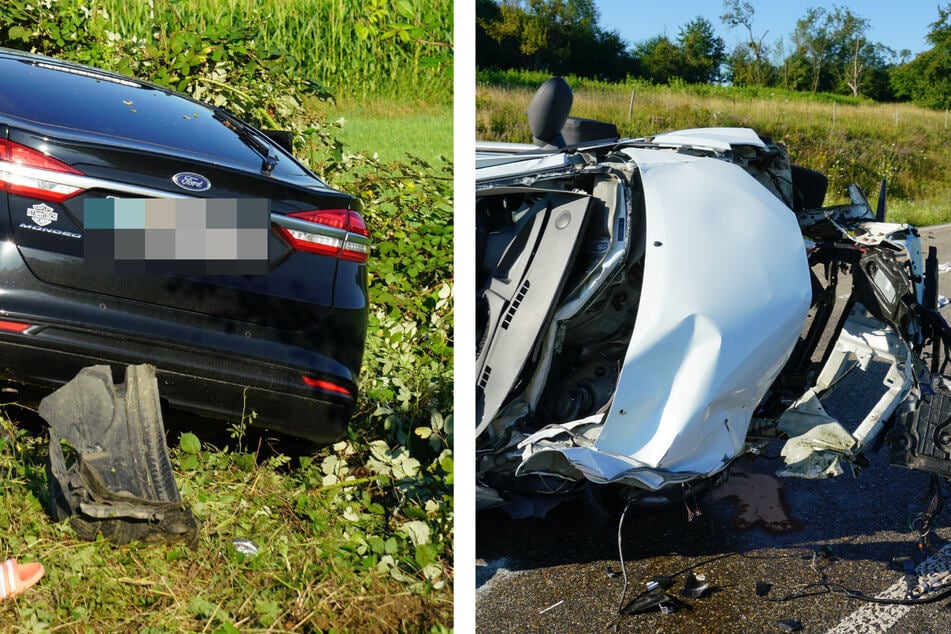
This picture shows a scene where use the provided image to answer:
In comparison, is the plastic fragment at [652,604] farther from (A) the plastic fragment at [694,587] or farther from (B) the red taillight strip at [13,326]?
(B) the red taillight strip at [13,326]

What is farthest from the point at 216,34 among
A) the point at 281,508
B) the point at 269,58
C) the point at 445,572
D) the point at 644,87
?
the point at 644,87

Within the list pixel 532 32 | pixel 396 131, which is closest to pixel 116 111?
pixel 396 131

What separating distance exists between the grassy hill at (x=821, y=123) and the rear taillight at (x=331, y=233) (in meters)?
8.85

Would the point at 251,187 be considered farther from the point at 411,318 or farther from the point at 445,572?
the point at 411,318

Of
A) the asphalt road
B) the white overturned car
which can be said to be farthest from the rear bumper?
the asphalt road

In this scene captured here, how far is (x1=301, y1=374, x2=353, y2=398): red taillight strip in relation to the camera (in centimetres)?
262

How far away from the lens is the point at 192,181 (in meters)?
2.40

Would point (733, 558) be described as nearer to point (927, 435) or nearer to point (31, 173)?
point (927, 435)

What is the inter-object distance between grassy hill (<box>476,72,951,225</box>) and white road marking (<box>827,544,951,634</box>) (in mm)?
8407

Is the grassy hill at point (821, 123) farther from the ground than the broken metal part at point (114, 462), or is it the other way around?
the grassy hill at point (821, 123)

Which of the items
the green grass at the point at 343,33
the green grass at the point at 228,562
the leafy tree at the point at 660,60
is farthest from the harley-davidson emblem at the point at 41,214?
the leafy tree at the point at 660,60

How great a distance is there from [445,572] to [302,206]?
1216 mm

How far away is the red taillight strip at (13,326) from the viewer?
225 centimetres

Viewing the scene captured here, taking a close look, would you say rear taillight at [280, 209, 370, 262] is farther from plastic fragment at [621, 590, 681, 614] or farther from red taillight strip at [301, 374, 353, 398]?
plastic fragment at [621, 590, 681, 614]
